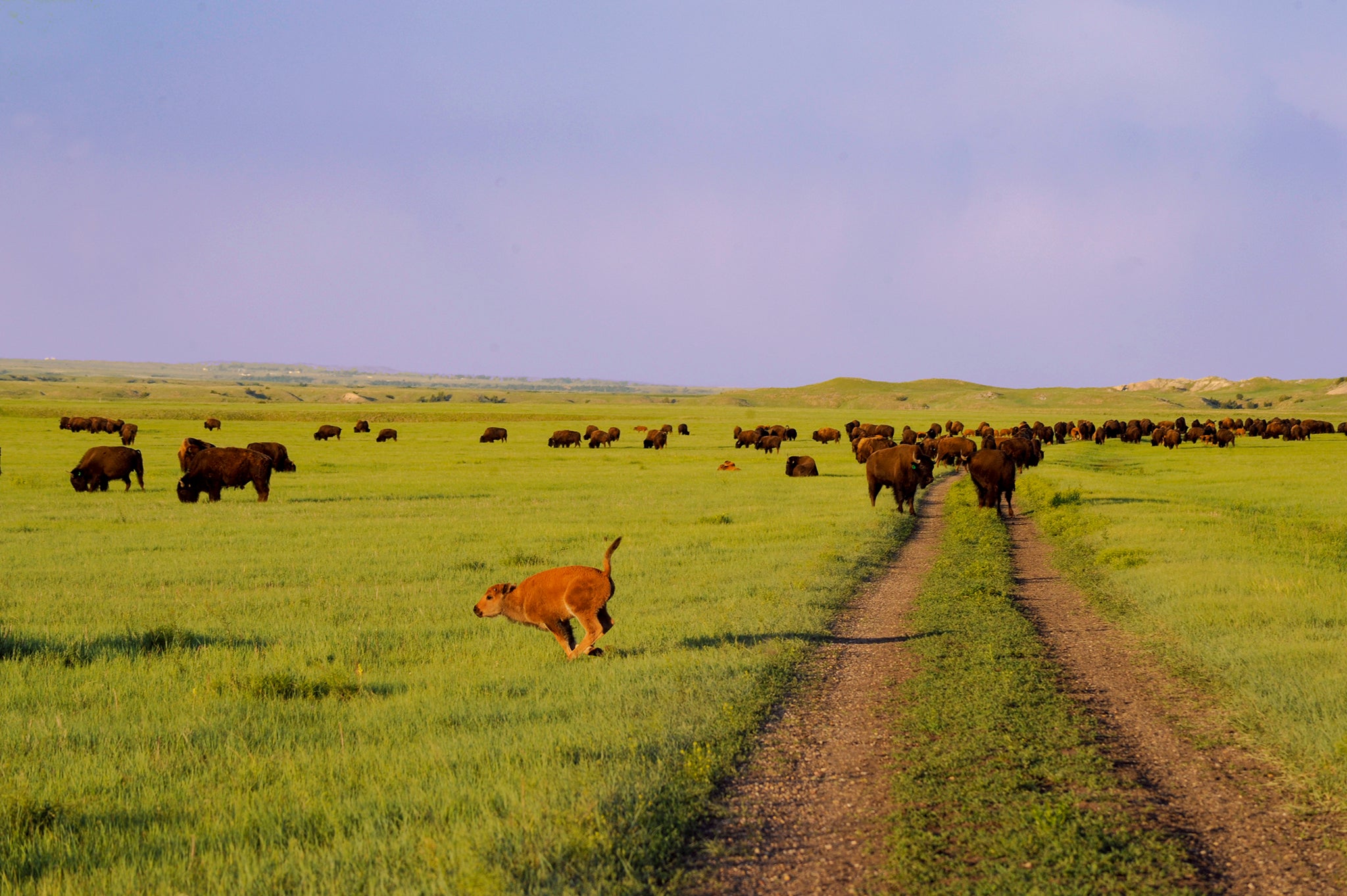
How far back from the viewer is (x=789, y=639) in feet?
34.3

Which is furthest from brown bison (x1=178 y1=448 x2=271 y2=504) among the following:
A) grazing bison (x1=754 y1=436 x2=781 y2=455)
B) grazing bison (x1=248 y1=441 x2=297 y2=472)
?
grazing bison (x1=754 y1=436 x2=781 y2=455)

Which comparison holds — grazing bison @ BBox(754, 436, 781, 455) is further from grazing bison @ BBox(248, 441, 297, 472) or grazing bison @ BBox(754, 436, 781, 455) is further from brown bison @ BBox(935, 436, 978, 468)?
grazing bison @ BBox(248, 441, 297, 472)

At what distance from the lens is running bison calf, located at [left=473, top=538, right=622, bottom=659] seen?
30.5ft

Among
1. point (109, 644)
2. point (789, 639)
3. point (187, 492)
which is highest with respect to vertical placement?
point (789, 639)

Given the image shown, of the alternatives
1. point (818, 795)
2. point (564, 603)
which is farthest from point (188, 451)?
point (818, 795)

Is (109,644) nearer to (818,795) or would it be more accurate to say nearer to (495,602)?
(495,602)

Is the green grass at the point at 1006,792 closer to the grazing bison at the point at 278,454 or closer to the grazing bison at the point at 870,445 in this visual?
the grazing bison at the point at 870,445

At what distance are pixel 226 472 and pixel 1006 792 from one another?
2870 cm

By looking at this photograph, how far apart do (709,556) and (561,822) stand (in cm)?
1222

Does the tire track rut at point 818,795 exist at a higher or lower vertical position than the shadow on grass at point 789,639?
higher

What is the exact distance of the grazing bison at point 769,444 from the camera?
6488cm

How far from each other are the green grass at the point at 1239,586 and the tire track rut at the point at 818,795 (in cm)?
282

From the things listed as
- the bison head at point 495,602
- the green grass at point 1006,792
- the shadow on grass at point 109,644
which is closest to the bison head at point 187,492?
the shadow on grass at point 109,644

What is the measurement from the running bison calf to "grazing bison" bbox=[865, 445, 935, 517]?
16.5m
